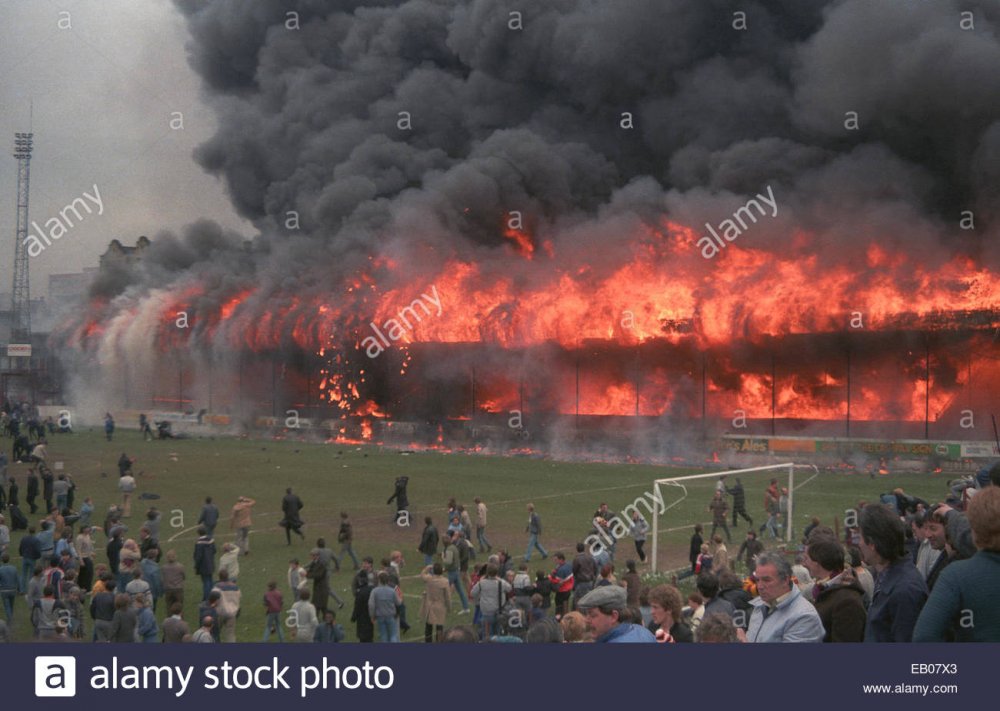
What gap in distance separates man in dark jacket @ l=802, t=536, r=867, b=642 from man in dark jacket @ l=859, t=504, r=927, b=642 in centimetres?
23

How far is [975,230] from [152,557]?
145 feet

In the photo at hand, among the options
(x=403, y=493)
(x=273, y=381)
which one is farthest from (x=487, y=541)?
(x=273, y=381)

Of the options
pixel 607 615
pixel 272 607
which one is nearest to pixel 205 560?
pixel 272 607

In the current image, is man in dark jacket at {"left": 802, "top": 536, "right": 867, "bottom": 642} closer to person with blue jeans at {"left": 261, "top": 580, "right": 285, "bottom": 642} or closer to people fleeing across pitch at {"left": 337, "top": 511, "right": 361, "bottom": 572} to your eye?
person with blue jeans at {"left": 261, "top": 580, "right": 285, "bottom": 642}

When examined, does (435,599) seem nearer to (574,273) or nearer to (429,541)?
(429,541)

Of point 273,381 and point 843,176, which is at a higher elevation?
point 843,176

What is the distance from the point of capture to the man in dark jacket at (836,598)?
5.75m

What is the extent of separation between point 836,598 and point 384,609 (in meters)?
8.19

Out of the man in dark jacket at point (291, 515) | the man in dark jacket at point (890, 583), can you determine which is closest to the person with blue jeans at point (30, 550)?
the man in dark jacket at point (291, 515)

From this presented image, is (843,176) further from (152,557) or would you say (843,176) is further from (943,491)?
(152,557)

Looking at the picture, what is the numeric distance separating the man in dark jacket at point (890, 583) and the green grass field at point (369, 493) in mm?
10214

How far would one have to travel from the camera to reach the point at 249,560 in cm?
2109

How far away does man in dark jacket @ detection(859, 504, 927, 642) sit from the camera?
Answer: 529cm

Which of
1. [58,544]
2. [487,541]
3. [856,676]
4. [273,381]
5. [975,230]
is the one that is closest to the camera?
[856,676]
